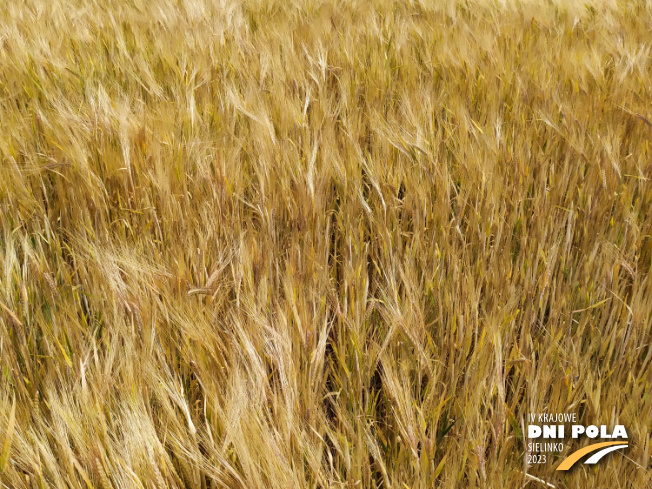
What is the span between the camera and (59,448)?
1.69 feet

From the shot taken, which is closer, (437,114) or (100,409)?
(100,409)

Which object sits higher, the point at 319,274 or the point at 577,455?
the point at 319,274

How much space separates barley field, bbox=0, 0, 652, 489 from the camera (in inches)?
20.8

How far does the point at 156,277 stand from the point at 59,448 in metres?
0.25

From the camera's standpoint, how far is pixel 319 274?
2.37ft

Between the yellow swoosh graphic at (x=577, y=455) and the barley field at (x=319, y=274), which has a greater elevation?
the barley field at (x=319, y=274)

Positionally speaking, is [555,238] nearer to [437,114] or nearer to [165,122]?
[437,114]

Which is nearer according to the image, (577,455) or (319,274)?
(577,455)

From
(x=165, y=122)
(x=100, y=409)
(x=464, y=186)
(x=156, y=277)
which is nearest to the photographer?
(x=100, y=409)

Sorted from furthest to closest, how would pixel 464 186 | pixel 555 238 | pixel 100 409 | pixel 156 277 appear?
pixel 464 186
pixel 555 238
pixel 156 277
pixel 100 409

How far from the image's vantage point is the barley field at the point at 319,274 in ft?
1.73

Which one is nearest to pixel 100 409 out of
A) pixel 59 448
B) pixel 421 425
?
pixel 59 448

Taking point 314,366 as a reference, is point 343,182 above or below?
above

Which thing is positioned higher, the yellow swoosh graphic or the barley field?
the barley field
